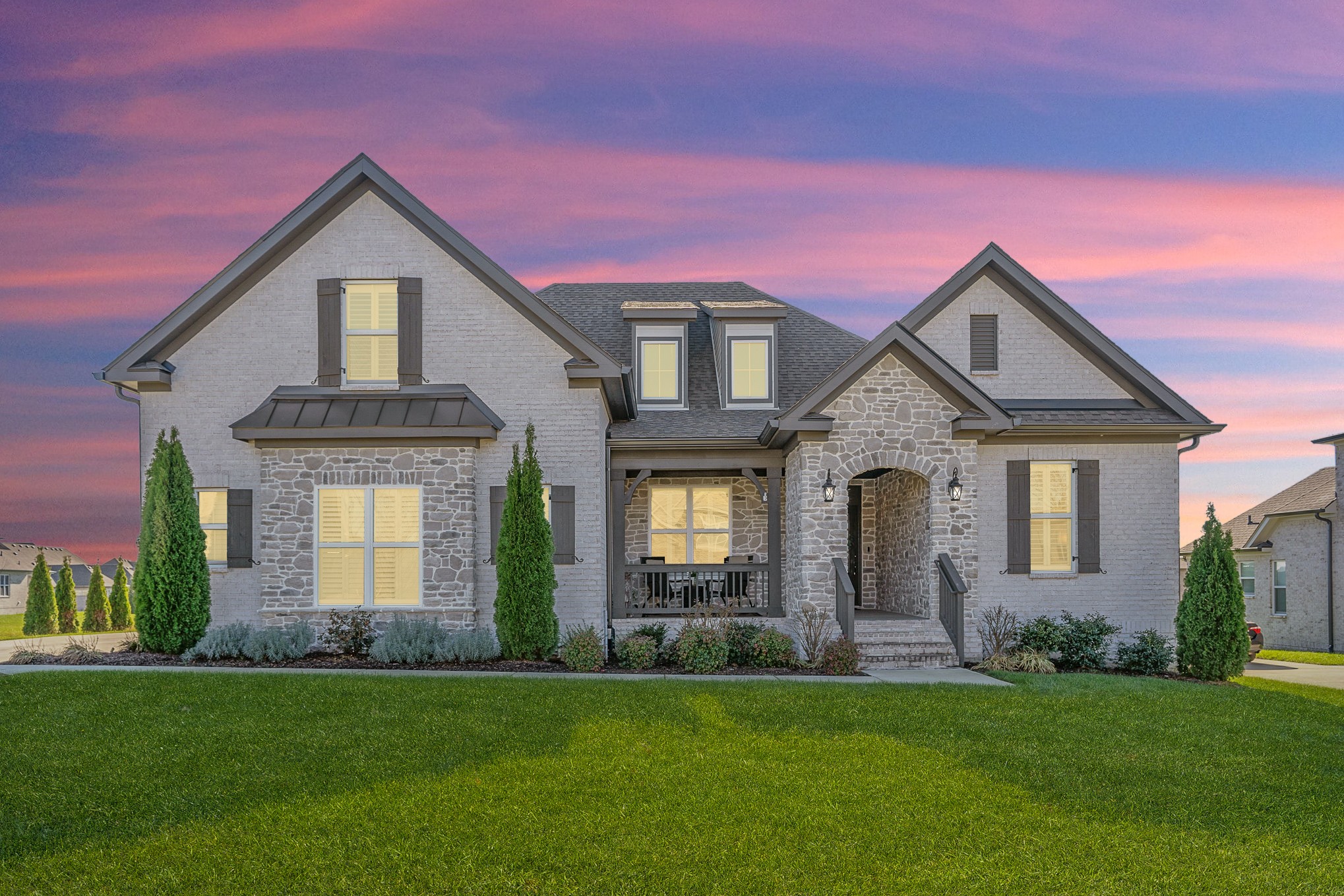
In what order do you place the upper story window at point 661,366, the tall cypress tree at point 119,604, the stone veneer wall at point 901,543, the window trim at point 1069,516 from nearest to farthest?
the stone veneer wall at point 901,543 → the window trim at point 1069,516 → the upper story window at point 661,366 → the tall cypress tree at point 119,604

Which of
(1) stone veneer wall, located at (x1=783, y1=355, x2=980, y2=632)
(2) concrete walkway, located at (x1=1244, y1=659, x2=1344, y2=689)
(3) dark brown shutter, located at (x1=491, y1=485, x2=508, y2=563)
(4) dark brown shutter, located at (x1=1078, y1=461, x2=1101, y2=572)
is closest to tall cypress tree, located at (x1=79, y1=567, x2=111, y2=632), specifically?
(3) dark brown shutter, located at (x1=491, y1=485, x2=508, y2=563)

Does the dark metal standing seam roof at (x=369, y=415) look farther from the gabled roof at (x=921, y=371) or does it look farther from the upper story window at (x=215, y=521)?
the gabled roof at (x=921, y=371)

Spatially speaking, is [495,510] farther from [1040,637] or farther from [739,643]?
[1040,637]

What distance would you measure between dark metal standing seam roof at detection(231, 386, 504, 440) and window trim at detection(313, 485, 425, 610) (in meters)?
0.88

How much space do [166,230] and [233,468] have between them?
4.34 m

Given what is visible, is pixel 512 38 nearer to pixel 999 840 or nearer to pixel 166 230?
pixel 166 230

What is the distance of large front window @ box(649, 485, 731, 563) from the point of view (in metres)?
18.2

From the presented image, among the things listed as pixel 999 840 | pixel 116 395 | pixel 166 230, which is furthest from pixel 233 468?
pixel 999 840

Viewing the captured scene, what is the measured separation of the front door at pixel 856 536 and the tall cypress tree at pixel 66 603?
83.1 feet

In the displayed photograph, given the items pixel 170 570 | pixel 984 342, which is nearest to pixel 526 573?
pixel 170 570

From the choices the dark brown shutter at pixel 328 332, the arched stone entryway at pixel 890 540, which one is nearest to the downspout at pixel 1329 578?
the arched stone entryway at pixel 890 540

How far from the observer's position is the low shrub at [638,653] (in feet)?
45.5

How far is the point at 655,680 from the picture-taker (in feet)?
39.8

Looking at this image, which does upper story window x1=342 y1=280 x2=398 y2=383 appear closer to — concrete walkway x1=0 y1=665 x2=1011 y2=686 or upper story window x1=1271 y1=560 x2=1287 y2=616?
concrete walkway x1=0 y1=665 x2=1011 y2=686
